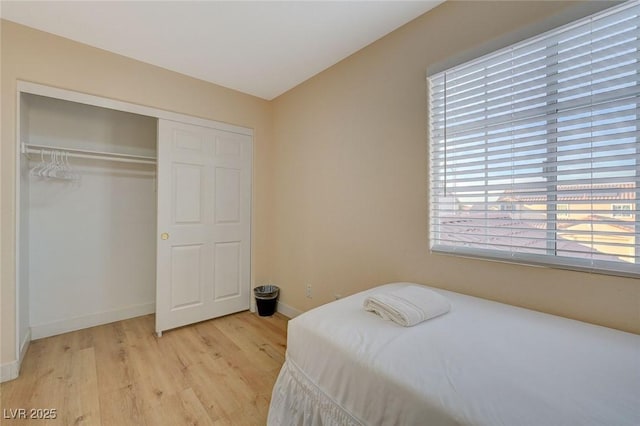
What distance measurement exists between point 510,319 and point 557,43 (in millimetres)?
1388

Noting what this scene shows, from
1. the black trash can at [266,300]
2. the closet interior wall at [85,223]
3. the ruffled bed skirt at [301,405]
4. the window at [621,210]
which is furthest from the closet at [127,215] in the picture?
the window at [621,210]

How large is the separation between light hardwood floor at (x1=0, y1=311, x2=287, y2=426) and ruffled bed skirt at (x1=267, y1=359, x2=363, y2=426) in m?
0.32

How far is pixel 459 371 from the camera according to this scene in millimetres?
884

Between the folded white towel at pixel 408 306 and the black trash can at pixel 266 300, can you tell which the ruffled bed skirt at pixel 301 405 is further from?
the black trash can at pixel 266 300

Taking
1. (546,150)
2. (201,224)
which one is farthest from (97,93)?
(546,150)

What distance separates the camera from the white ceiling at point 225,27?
1795 mm

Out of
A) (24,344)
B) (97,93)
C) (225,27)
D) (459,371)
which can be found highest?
(225,27)

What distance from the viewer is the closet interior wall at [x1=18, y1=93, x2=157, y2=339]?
2.46 meters

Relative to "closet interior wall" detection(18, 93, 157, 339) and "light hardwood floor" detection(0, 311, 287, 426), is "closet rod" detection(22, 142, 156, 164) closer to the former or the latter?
"closet interior wall" detection(18, 93, 157, 339)

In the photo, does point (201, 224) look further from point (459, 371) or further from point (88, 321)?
point (459, 371)

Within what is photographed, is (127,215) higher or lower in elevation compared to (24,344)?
higher

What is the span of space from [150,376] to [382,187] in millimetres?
2196

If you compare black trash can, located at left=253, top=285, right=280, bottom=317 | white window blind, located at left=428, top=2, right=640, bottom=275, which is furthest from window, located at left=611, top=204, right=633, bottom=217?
black trash can, located at left=253, top=285, right=280, bottom=317

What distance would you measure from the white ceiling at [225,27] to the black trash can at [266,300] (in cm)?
235
